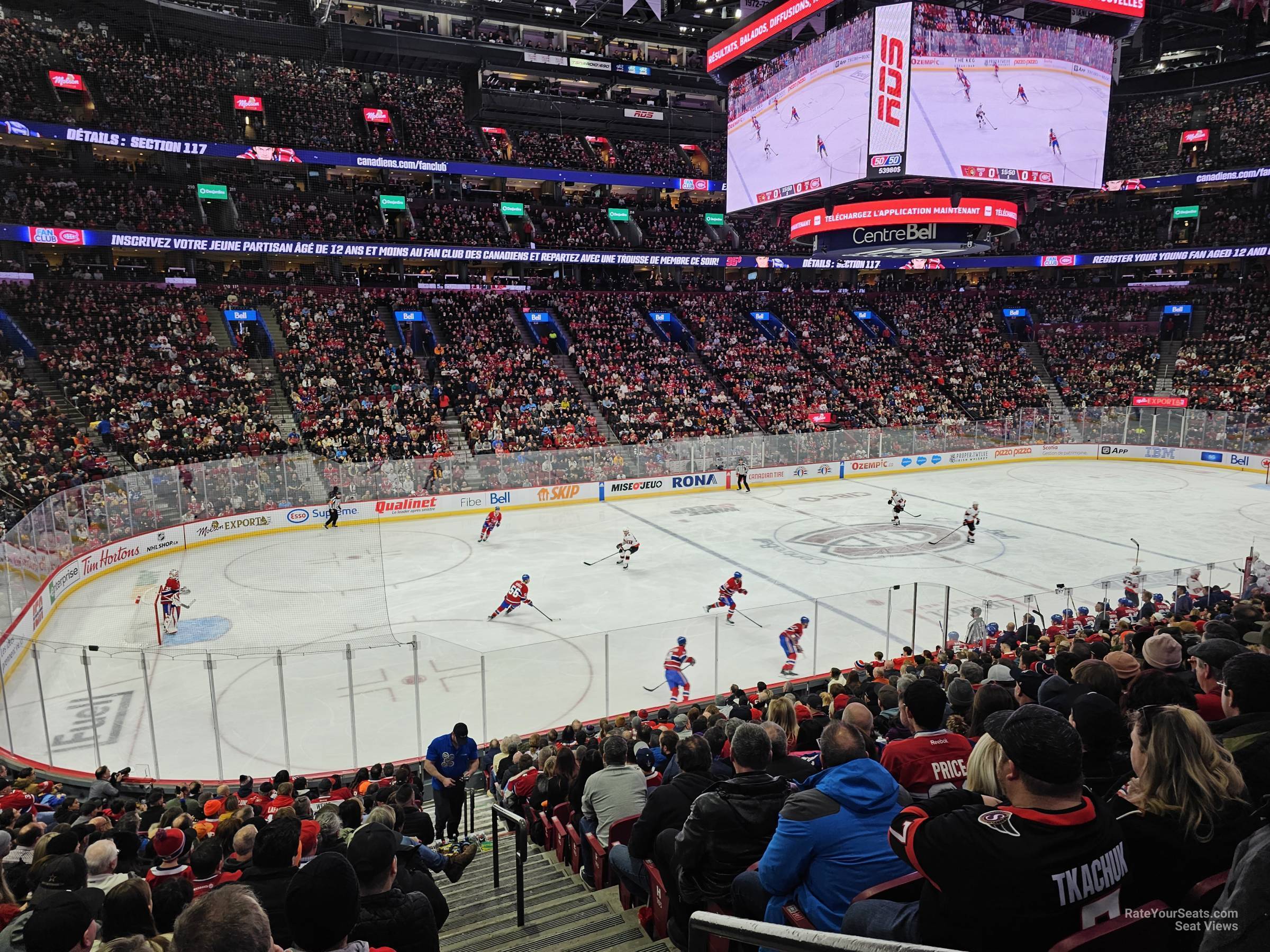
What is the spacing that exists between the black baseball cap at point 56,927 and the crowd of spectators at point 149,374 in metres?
25.1

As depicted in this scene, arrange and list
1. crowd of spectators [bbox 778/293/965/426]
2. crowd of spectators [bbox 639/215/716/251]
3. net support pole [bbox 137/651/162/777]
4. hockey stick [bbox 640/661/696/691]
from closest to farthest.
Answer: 1. net support pole [bbox 137/651/162/777]
2. hockey stick [bbox 640/661/696/691]
3. crowd of spectators [bbox 778/293/965/426]
4. crowd of spectators [bbox 639/215/716/251]

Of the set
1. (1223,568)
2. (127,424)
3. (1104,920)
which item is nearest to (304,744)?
(1104,920)

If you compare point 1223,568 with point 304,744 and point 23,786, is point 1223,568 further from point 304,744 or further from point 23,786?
point 23,786

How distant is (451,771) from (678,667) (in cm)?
522

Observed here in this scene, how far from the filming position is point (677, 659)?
512 inches

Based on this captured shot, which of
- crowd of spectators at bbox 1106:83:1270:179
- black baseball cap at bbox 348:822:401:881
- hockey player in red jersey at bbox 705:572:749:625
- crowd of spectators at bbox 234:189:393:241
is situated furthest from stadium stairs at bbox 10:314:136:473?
crowd of spectators at bbox 1106:83:1270:179

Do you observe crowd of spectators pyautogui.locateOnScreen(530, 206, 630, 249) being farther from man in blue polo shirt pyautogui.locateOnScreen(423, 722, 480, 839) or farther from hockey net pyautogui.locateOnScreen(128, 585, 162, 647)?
man in blue polo shirt pyautogui.locateOnScreen(423, 722, 480, 839)

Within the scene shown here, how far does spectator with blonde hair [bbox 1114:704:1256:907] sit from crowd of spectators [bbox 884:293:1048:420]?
1720 inches

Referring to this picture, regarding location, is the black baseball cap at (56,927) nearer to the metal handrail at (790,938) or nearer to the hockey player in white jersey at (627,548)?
the metal handrail at (790,938)

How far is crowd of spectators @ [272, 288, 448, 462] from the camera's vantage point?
95.5ft

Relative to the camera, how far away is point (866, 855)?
3.37 m

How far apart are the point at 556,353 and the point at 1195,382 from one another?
3396cm

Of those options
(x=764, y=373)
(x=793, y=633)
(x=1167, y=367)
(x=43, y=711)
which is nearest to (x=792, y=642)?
(x=793, y=633)

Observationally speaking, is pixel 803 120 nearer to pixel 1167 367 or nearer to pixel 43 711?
pixel 43 711
